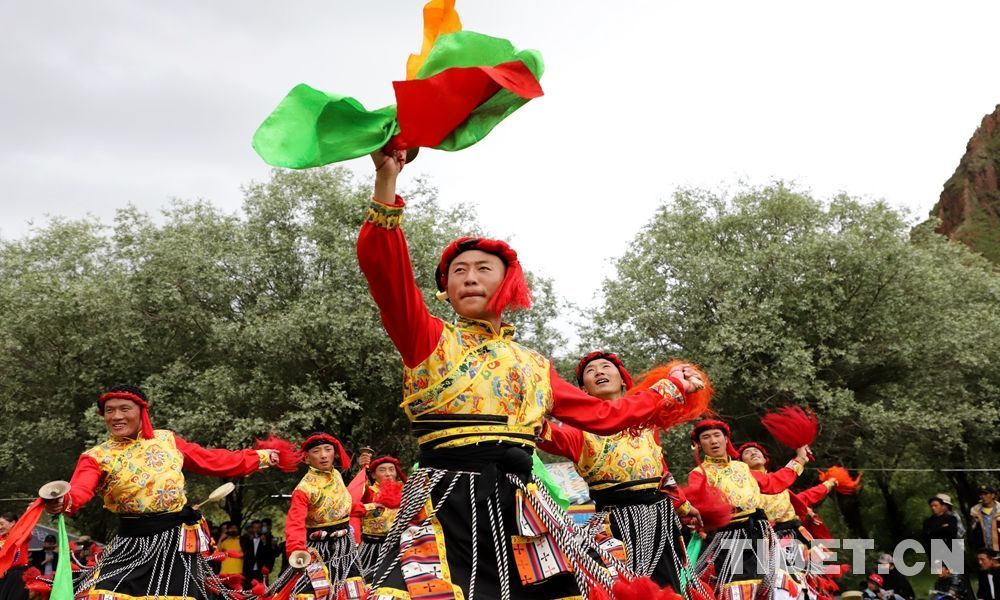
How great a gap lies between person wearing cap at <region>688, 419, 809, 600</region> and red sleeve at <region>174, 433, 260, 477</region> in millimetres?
3804

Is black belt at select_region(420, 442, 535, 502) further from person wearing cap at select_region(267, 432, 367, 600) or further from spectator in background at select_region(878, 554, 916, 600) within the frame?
spectator in background at select_region(878, 554, 916, 600)

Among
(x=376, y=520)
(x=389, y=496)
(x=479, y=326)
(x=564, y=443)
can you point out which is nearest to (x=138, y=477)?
(x=564, y=443)

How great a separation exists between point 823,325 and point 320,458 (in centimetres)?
1292

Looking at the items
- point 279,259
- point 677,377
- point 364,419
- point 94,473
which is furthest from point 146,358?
point 677,377

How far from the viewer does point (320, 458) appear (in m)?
9.30

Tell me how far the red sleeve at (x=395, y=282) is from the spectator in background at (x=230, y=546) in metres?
12.8

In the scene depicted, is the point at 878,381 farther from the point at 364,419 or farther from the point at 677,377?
the point at 677,377

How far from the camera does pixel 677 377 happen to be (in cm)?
436

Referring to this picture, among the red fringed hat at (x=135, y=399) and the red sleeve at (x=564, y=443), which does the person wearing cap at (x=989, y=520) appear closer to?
the red sleeve at (x=564, y=443)

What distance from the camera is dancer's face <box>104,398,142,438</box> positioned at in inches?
265

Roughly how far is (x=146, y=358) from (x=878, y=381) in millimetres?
15726

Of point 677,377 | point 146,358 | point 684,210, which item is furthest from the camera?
point 684,210

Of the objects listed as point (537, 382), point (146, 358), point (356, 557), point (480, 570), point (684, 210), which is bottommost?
point (356, 557)

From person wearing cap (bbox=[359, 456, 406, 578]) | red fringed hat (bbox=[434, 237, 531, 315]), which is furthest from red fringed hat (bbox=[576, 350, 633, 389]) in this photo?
person wearing cap (bbox=[359, 456, 406, 578])
